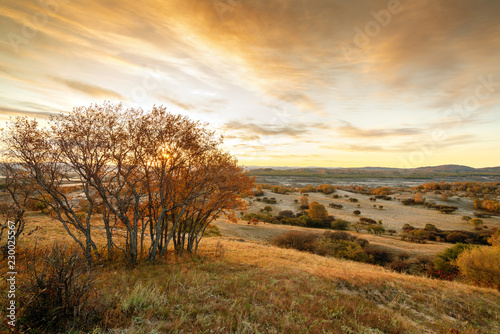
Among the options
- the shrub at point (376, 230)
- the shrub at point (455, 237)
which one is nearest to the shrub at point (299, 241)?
the shrub at point (376, 230)

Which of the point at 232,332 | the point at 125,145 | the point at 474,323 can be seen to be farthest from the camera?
the point at 125,145

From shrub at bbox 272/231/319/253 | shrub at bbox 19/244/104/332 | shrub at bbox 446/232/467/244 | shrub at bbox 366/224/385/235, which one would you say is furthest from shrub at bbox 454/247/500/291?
shrub at bbox 446/232/467/244

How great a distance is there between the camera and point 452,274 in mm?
27984

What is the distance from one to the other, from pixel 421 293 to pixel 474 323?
239 cm

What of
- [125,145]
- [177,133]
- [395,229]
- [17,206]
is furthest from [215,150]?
[395,229]

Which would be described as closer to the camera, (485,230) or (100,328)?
(100,328)

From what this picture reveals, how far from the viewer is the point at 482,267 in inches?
829

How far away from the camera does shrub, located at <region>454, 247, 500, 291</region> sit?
20.0 meters

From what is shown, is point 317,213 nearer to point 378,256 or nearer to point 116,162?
point 378,256

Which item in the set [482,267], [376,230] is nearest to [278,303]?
[482,267]

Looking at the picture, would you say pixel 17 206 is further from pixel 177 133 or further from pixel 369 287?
pixel 369 287

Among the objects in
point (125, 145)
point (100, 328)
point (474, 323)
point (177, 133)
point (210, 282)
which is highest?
point (177, 133)

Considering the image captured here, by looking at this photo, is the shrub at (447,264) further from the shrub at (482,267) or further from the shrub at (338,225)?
the shrub at (338,225)

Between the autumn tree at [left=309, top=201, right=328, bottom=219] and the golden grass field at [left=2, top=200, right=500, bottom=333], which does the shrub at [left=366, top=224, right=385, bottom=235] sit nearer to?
the autumn tree at [left=309, top=201, right=328, bottom=219]
